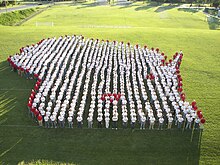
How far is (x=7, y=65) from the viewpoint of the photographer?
20.4m

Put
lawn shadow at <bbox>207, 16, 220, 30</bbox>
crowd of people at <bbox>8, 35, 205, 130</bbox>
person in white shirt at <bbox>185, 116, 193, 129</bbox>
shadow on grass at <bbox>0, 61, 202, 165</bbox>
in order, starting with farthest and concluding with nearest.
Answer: lawn shadow at <bbox>207, 16, 220, 30</bbox> → crowd of people at <bbox>8, 35, 205, 130</bbox> → person in white shirt at <bbox>185, 116, 193, 129</bbox> → shadow on grass at <bbox>0, 61, 202, 165</bbox>

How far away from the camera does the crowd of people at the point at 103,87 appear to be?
13.5 m

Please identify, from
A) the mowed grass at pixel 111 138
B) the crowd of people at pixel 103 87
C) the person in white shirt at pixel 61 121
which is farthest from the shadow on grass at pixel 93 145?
the crowd of people at pixel 103 87

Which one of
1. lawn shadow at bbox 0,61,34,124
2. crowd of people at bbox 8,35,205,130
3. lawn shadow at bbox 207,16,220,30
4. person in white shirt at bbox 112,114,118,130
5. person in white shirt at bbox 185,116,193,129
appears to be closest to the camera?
person in white shirt at bbox 112,114,118,130

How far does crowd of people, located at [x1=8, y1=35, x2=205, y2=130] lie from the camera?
531 inches

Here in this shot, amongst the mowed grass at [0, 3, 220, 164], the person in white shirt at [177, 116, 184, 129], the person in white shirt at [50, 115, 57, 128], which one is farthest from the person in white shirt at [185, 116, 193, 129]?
the person in white shirt at [50, 115, 57, 128]

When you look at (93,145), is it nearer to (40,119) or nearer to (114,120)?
(114,120)

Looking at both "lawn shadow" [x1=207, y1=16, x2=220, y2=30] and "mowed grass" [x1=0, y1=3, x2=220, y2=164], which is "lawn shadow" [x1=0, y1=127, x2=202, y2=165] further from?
"lawn shadow" [x1=207, y1=16, x2=220, y2=30]

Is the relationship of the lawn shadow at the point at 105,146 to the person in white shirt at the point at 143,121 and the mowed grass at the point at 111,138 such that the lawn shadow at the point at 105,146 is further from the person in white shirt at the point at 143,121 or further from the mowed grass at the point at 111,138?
the person in white shirt at the point at 143,121

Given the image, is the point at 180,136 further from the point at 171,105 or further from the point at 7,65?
the point at 7,65

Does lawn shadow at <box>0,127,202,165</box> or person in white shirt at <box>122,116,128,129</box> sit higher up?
person in white shirt at <box>122,116,128,129</box>

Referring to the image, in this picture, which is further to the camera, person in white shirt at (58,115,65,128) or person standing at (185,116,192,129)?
person standing at (185,116,192,129)

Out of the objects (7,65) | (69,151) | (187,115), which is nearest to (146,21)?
(7,65)

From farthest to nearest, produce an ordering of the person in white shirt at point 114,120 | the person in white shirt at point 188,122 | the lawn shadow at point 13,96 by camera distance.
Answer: the lawn shadow at point 13,96 → the person in white shirt at point 188,122 → the person in white shirt at point 114,120
